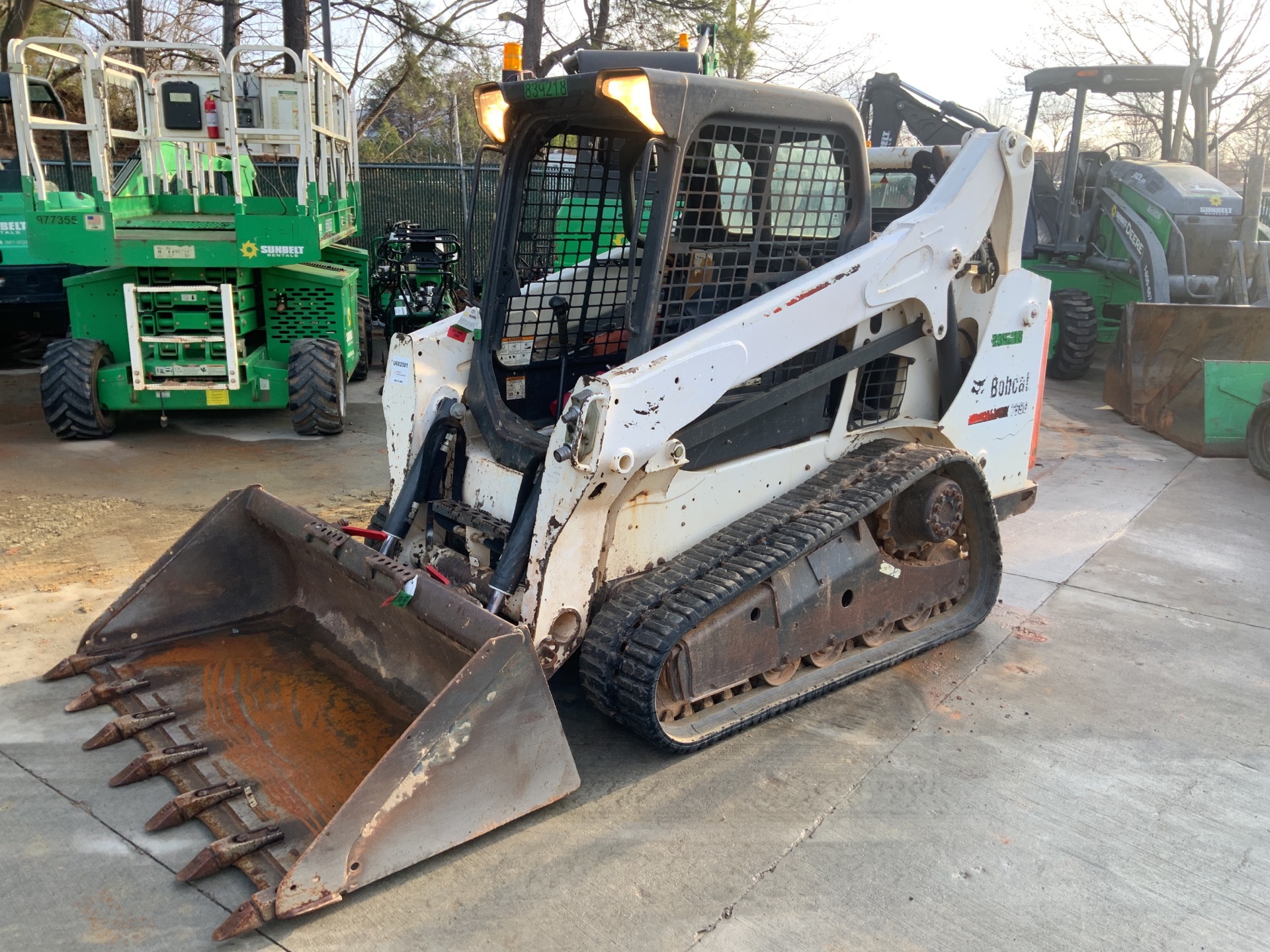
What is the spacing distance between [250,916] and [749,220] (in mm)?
2673

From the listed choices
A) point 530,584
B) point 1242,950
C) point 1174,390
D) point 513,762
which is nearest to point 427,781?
point 513,762

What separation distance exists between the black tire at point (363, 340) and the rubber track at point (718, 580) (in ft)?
21.8

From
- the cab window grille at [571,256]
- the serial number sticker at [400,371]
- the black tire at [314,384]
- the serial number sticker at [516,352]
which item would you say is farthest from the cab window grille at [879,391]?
the black tire at [314,384]

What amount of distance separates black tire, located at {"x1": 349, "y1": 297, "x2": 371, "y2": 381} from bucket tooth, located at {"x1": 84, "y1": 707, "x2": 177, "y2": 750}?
6.50 m

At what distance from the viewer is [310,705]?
11.5 feet

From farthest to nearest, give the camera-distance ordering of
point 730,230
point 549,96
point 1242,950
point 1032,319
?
point 1032,319 → point 730,230 → point 549,96 → point 1242,950

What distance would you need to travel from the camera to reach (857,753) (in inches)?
142

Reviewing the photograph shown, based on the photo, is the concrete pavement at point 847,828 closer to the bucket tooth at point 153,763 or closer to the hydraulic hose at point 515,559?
the bucket tooth at point 153,763

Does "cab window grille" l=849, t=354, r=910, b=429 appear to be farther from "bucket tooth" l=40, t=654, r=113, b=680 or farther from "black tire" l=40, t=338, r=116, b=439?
"black tire" l=40, t=338, r=116, b=439

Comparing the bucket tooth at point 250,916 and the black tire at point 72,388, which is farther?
the black tire at point 72,388

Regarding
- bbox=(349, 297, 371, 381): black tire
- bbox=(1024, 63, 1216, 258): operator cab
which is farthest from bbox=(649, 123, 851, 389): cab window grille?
bbox=(1024, 63, 1216, 258): operator cab

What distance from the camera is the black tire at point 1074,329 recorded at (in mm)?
10414

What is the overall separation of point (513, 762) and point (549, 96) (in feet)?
6.94

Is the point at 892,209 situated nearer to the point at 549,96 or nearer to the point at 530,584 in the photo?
the point at 549,96
